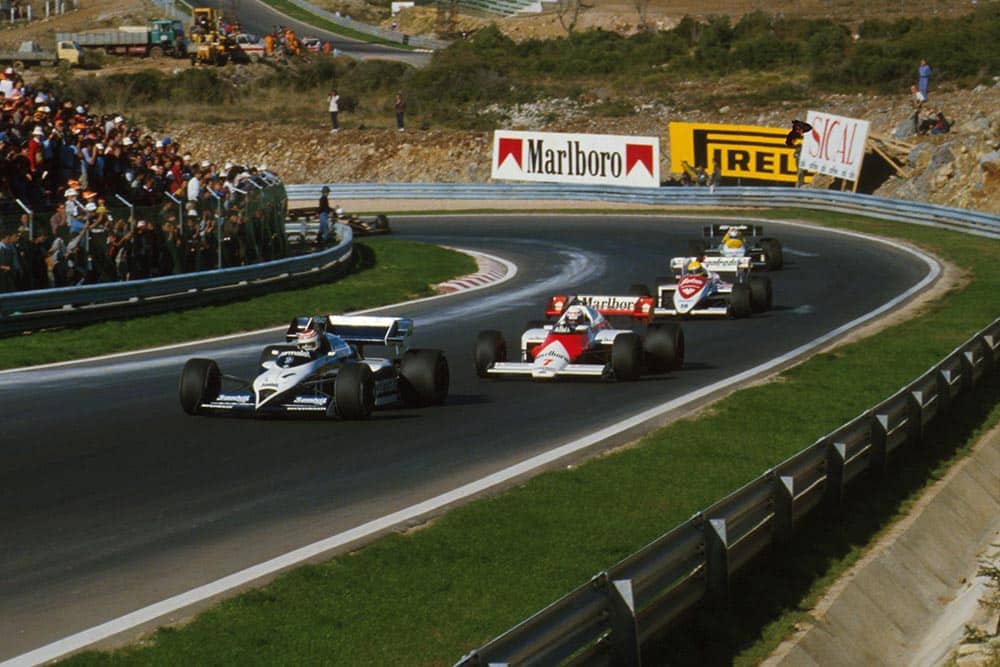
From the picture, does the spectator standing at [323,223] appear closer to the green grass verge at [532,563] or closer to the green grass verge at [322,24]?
the green grass verge at [532,563]

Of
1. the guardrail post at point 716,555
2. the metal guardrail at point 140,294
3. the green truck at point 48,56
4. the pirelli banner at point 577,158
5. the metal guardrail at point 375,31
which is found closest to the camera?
the guardrail post at point 716,555

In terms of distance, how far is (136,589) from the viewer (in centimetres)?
996

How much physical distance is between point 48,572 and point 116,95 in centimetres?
7056

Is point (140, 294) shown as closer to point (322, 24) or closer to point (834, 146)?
point (834, 146)

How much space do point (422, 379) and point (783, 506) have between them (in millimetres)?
6522

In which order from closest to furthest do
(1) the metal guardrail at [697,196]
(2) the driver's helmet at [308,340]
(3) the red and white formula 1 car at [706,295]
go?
(2) the driver's helmet at [308,340], (3) the red and white formula 1 car at [706,295], (1) the metal guardrail at [697,196]

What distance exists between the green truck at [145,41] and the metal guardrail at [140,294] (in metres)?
60.5

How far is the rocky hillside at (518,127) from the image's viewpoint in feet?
168

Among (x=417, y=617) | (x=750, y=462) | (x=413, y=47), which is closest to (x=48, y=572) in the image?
(x=417, y=617)

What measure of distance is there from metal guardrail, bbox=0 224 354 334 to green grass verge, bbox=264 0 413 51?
7270 cm

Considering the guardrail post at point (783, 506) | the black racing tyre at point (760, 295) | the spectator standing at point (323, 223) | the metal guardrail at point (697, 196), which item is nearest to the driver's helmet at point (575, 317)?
the black racing tyre at point (760, 295)

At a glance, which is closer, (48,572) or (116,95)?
(48,572)

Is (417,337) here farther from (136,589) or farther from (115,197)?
(136,589)

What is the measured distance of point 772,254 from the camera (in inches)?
1366
